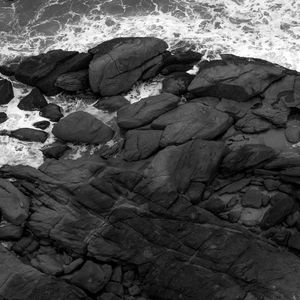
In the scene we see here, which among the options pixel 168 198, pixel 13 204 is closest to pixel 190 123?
pixel 168 198

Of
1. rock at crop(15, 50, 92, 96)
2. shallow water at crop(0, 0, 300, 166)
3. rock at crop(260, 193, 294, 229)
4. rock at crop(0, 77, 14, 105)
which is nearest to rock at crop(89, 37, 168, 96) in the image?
shallow water at crop(0, 0, 300, 166)

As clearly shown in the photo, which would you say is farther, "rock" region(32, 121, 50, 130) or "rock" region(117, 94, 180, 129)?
"rock" region(32, 121, 50, 130)

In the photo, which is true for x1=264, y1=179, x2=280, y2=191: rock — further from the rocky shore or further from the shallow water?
the shallow water

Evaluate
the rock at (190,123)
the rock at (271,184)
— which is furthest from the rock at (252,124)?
the rock at (271,184)

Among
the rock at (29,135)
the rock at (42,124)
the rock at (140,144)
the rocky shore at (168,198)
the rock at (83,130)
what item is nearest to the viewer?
the rocky shore at (168,198)

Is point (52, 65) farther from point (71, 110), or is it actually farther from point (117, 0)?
point (117, 0)

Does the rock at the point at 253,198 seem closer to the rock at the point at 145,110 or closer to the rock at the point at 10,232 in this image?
the rock at the point at 145,110

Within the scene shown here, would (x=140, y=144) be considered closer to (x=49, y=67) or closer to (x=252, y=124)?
(x=252, y=124)

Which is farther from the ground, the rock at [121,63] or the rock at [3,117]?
the rock at [121,63]
